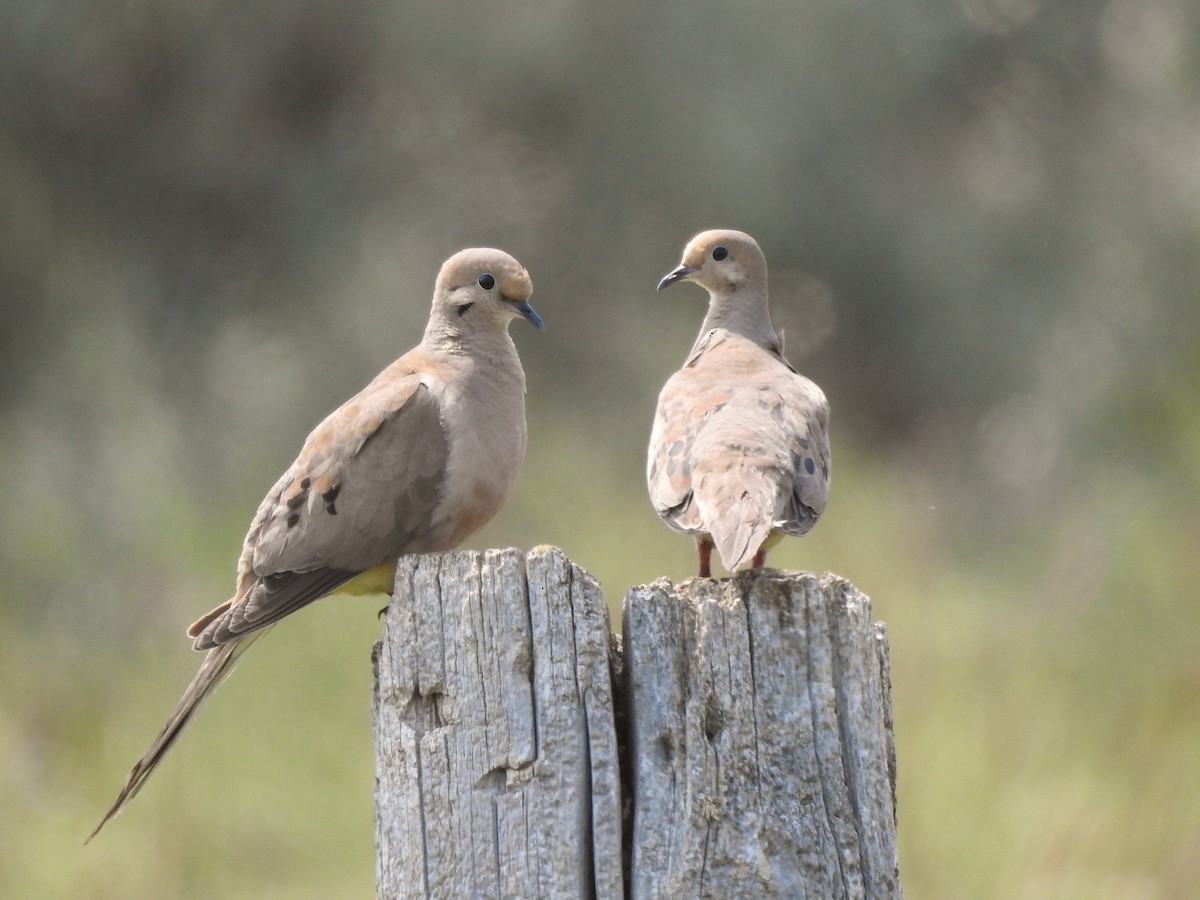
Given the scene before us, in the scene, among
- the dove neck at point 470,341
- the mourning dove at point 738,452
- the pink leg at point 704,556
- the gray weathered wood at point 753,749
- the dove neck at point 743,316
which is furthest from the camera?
the dove neck at point 743,316

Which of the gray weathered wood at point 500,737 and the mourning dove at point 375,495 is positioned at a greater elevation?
the mourning dove at point 375,495

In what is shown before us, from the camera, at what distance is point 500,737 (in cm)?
259

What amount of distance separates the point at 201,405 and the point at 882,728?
8.48m

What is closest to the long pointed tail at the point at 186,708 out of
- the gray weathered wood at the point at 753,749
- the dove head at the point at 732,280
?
the gray weathered wood at the point at 753,749

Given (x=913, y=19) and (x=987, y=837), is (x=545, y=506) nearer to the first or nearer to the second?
(x=987, y=837)

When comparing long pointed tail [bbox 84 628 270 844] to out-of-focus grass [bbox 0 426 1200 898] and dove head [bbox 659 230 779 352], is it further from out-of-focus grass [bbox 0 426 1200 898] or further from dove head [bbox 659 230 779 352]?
out-of-focus grass [bbox 0 426 1200 898]

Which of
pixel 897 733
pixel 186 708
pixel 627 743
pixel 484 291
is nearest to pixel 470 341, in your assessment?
pixel 484 291

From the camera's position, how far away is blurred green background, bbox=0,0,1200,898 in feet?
24.2

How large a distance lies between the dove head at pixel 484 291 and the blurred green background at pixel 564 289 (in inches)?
116

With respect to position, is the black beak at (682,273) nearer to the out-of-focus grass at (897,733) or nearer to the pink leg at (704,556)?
the pink leg at (704,556)

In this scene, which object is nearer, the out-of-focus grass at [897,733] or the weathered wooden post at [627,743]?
the weathered wooden post at [627,743]

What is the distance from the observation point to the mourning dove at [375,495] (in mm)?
3855

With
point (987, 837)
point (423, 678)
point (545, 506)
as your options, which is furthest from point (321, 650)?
point (423, 678)

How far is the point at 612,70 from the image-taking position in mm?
12391
